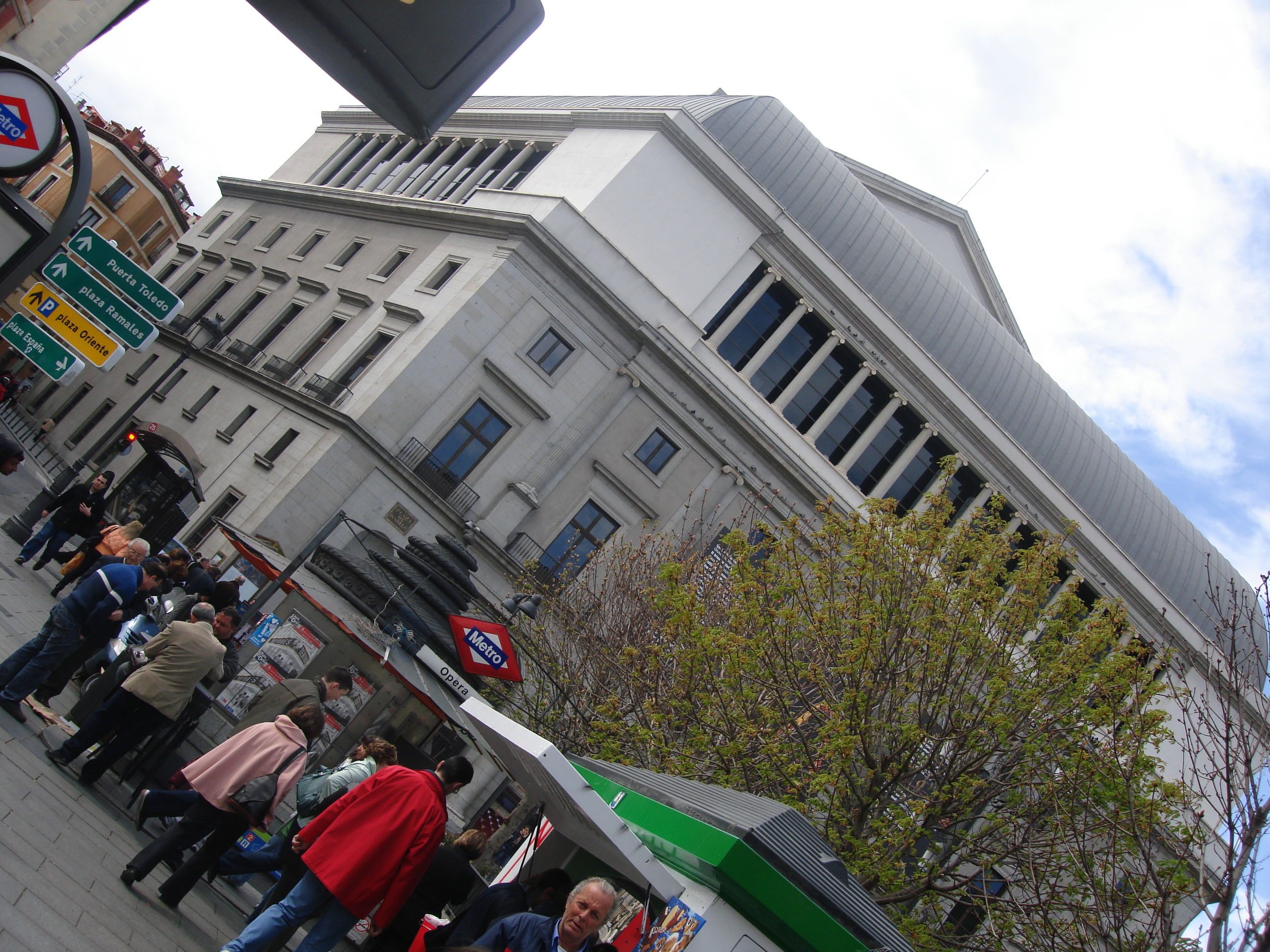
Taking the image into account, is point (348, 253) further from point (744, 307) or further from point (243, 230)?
point (744, 307)

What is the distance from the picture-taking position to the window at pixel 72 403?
119 ft

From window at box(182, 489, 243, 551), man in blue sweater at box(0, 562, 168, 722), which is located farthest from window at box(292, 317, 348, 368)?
man in blue sweater at box(0, 562, 168, 722)

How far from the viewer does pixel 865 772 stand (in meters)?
13.8

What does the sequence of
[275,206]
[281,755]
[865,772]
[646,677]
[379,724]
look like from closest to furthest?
[281,755] < [379,724] < [865,772] < [646,677] < [275,206]

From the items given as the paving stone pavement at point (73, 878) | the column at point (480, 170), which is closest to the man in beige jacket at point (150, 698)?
the paving stone pavement at point (73, 878)

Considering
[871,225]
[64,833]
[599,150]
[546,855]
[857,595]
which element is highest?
[871,225]

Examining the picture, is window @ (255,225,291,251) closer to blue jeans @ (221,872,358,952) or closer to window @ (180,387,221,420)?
window @ (180,387,221,420)

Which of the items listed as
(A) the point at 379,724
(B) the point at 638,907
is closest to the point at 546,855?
(B) the point at 638,907

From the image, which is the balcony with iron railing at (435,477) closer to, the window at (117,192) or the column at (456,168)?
the column at (456,168)

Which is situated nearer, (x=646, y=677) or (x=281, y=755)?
(x=281, y=755)

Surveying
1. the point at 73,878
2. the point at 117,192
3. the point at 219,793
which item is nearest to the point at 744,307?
the point at 219,793

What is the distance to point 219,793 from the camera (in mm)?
6941

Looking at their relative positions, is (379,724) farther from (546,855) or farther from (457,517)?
(457,517)

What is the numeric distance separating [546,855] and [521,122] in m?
32.6
